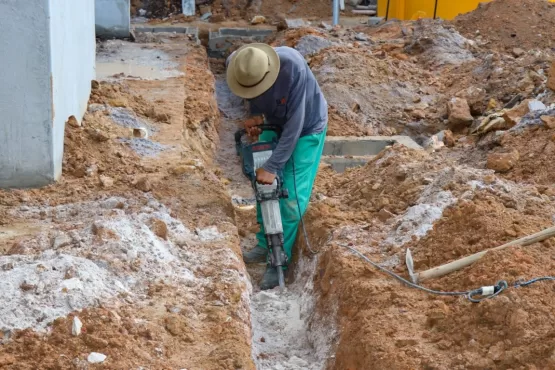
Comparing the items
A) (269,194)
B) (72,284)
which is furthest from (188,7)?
(72,284)

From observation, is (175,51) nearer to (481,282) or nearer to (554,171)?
(554,171)

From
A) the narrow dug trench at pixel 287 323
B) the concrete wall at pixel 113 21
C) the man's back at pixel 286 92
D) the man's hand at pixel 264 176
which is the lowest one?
the narrow dug trench at pixel 287 323

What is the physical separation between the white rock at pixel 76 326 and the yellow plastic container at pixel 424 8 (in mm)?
14629

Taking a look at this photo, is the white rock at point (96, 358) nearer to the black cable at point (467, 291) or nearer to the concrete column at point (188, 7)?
the black cable at point (467, 291)

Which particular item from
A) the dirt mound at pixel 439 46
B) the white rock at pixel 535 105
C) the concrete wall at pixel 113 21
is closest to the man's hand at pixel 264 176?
the white rock at pixel 535 105

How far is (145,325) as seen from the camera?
3.99m

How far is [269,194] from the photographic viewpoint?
5535mm

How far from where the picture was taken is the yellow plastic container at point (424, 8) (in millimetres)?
16859

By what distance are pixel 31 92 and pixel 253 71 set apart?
1.65 metres

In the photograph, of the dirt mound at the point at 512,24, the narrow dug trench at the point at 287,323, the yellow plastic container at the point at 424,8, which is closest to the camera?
the narrow dug trench at the point at 287,323

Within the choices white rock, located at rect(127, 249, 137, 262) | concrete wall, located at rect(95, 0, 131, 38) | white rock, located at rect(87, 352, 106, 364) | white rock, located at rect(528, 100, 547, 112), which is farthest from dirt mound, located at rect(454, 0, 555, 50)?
white rock, located at rect(87, 352, 106, 364)

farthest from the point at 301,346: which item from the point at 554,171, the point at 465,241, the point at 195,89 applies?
the point at 195,89

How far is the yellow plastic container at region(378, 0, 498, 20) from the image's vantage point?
1686 cm

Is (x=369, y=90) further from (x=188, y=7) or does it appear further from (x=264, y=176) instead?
(x=188, y=7)
